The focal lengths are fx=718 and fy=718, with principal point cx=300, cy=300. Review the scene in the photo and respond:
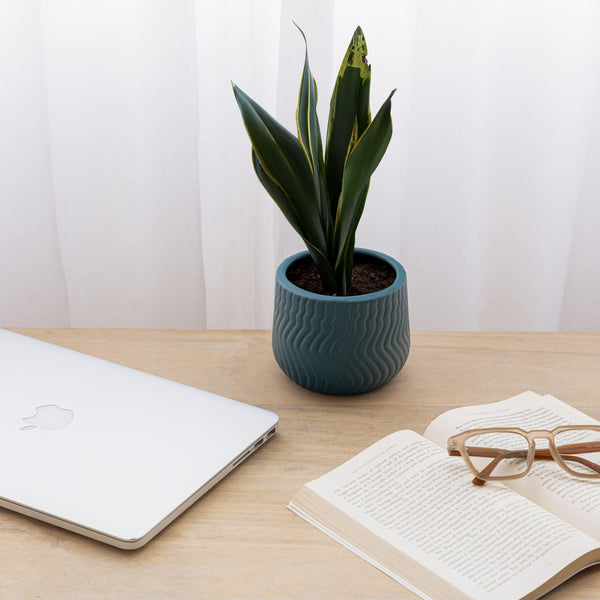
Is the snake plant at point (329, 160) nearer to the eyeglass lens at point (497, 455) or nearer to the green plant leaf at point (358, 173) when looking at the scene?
the green plant leaf at point (358, 173)

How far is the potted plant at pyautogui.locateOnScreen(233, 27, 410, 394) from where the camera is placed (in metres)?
0.73

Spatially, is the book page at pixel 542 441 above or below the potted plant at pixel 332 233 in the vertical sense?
below

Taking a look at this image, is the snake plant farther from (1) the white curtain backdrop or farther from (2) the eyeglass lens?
(1) the white curtain backdrop

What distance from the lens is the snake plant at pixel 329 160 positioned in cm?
71

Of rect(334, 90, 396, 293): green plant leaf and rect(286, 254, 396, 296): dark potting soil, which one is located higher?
rect(334, 90, 396, 293): green plant leaf

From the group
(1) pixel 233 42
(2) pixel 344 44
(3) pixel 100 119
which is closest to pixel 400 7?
(2) pixel 344 44

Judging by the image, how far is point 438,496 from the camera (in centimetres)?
64

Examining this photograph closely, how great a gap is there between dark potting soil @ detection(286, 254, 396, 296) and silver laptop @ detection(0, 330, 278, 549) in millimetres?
172

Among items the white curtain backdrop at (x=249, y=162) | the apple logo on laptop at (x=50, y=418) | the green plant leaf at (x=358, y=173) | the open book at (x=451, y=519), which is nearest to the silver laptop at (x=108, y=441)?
the apple logo on laptop at (x=50, y=418)

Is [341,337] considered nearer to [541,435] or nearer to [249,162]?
[541,435]

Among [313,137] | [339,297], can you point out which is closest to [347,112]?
[313,137]

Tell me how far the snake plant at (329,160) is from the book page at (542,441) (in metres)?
0.19

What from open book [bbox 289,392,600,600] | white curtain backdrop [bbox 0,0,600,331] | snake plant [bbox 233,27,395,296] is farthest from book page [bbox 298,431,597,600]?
white curtain backdrop [bbox 0,0,600,331]

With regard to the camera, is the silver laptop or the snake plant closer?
the silver laptop
